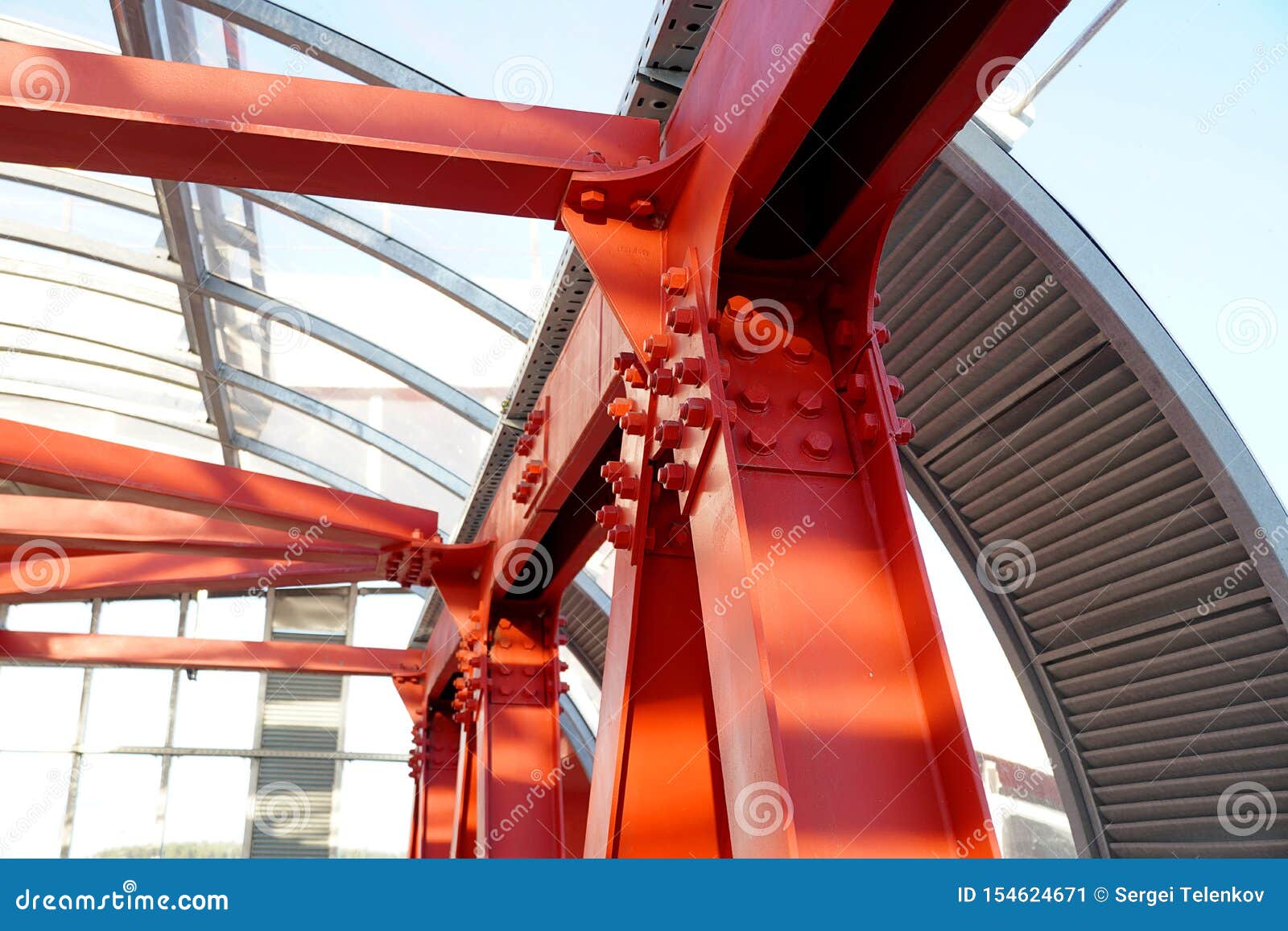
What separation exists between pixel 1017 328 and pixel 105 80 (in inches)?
187

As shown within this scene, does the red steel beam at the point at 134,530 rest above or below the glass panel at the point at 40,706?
below

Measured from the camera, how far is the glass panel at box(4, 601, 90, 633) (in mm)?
A: 18906

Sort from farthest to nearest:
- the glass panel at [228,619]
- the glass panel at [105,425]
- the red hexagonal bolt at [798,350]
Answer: the glass panel at [228,619]
the glass panel at [105,425]
the red hexagonal bolt at [798,350]

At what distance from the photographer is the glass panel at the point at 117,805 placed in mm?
17391

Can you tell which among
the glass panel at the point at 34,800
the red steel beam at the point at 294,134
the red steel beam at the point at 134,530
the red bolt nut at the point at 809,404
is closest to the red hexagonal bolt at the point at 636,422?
the red bolt nut at the point at 809,404

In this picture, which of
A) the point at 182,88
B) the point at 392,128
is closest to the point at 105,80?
the point at 182,88

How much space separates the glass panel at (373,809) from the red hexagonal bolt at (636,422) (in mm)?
15707

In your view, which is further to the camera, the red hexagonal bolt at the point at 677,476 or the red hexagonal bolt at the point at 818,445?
the red hexagonal bolt at the point at 677,476

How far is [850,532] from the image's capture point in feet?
9.80

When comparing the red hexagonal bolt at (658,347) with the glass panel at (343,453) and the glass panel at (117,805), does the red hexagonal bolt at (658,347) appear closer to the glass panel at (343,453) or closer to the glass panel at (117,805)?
the glass panel at (343,453)

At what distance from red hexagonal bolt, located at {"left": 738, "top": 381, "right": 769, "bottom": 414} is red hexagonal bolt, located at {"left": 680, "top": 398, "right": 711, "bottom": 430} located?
0.40 ft

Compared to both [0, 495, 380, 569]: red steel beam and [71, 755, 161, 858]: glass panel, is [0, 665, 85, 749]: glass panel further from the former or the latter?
Answer: [0, 495, 380, 569]: red steel beam

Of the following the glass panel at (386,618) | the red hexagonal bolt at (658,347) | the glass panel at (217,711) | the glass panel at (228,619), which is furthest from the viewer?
the glass panel at (386,618)
